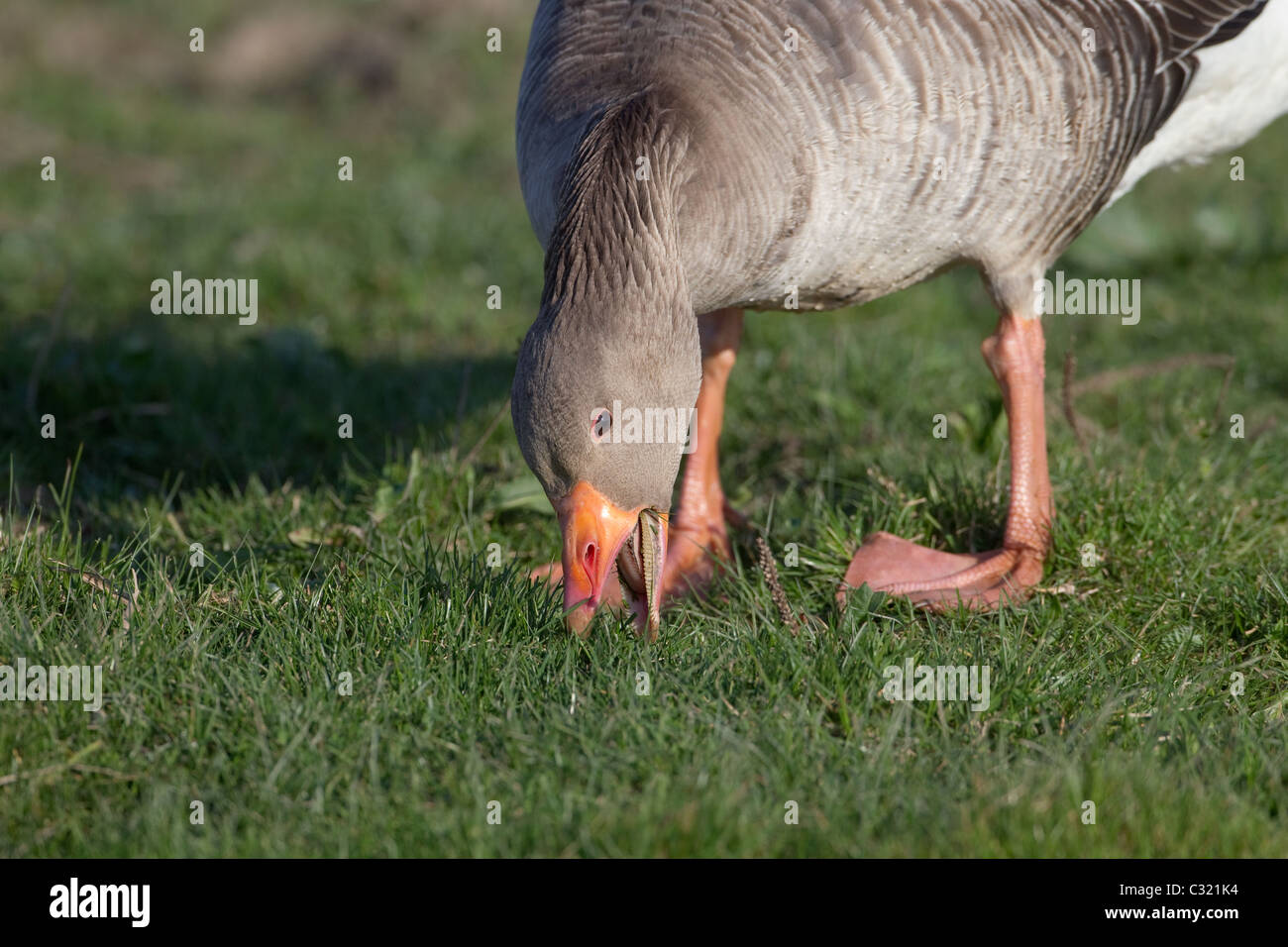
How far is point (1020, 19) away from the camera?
453 centimetres

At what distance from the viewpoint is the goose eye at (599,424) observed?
A: 11.9 feet

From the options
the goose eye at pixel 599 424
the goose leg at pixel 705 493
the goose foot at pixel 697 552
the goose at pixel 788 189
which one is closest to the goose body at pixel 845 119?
the goose at pixel 788 189

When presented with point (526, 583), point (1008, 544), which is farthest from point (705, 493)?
point (526, 583)

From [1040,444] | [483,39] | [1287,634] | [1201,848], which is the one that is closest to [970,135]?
[1040,444]

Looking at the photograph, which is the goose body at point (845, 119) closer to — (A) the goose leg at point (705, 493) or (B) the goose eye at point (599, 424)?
(B) the goose eye at point (599, 424)

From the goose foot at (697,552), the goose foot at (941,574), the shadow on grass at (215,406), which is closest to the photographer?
the goose foot at (941,574)

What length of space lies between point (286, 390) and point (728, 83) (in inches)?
133

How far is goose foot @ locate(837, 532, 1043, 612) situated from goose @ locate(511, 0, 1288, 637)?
0.01 m

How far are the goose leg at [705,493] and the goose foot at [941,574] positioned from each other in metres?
0.54

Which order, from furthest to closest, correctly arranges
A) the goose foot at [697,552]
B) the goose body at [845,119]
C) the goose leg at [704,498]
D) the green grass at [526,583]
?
the goose leg at [704,498] → the goose foot at [697,552] → the goose body at [845,119] → the green grass at [526,583]

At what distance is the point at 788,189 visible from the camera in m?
4.15

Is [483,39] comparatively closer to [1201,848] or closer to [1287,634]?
[1287,634]

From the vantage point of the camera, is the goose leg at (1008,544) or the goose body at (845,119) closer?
the goose body at (845,119)

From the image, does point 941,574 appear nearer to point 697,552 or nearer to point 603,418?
point 697,552
